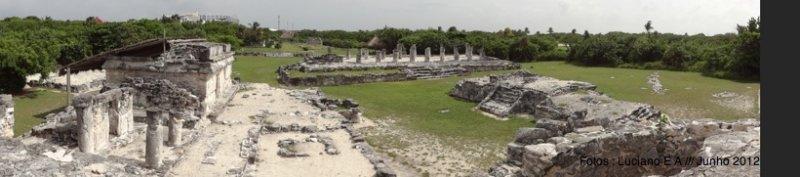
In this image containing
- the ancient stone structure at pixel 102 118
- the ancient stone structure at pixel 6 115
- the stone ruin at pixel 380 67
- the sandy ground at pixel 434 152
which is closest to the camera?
the ancient stone structure at pixel 6 115

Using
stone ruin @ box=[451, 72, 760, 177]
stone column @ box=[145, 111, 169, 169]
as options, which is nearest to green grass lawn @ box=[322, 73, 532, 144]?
stone ruin @ box=[451, 72, 760, 177]

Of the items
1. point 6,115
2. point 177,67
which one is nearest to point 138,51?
point 177,67

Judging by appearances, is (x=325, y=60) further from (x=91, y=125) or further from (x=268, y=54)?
(x=91, y=125)

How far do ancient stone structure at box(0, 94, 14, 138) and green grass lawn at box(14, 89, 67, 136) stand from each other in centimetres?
489

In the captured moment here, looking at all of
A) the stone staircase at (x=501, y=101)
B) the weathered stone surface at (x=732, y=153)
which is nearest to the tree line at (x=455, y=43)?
the stone staircase at (x=501, y=101)

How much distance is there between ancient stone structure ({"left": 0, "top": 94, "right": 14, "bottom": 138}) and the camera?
1371 cm

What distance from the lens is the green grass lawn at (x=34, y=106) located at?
21.1 meters

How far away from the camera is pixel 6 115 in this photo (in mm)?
14273

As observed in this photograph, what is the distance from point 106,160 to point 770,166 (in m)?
11.4

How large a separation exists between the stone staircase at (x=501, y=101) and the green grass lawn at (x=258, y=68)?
569 inches

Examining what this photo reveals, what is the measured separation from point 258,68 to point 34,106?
19.9m

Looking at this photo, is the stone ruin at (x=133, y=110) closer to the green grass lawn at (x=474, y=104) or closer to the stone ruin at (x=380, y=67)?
the green grass lawn at (x=474, y=104)

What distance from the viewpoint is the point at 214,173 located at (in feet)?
46.6

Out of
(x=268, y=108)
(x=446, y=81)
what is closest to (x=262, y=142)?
(x=268, y=108)
